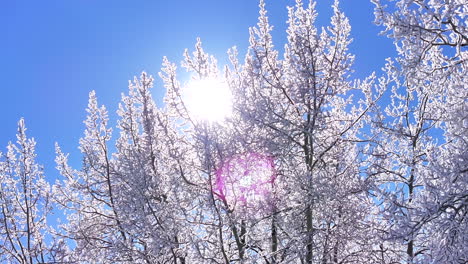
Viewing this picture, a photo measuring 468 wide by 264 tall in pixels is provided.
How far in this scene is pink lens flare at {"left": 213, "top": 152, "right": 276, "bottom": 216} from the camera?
23.4 feet

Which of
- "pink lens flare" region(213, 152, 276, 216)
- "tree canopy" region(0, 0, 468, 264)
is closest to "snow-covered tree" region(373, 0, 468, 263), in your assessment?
"tree canopy" region(0, 0, 468, 264)

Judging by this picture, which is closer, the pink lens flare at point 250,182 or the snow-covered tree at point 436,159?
the snow-covered tree at point 436,159

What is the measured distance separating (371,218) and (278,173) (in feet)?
7.28

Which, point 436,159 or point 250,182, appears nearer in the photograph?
point 436,159

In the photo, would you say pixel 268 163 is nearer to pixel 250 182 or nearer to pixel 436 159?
pixel 250 182

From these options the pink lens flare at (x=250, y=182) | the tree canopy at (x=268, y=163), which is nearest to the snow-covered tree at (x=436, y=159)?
the tree canopy at (x=268, y=163)

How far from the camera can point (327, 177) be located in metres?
6.28

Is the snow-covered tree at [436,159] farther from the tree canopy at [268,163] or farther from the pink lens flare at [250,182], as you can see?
the pink lens flare at [250,182]

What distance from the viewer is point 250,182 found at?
24.5 ft

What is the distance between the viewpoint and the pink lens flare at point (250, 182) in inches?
280

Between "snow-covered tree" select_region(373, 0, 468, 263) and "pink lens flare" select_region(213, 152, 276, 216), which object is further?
"pink lens flare" select_region(213, 152, 276, 216)

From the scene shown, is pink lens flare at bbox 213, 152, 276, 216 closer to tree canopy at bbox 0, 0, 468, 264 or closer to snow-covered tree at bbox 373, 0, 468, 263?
tree canopy at bbox 0, 0, 468, 264

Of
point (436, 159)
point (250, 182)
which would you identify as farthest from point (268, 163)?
point (436, 159)

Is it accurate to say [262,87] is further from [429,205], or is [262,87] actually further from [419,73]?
[429,205]
